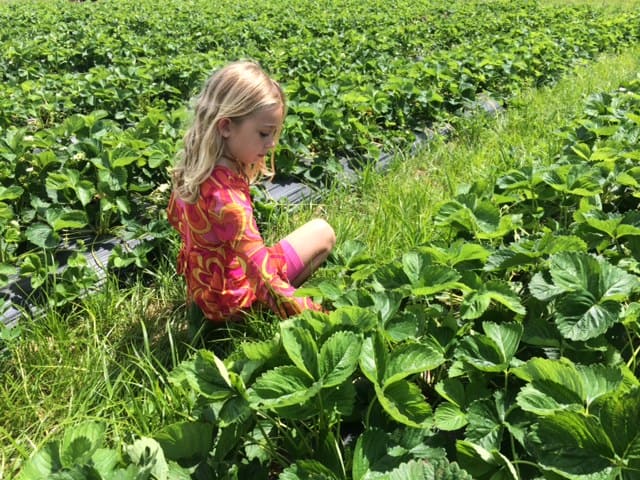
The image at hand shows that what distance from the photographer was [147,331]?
248 cm

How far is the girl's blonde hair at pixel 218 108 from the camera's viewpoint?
2.15 meters

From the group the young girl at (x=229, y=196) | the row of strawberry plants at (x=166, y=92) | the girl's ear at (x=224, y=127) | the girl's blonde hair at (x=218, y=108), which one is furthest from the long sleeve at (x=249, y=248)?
the row of strawberry plants at (x=166, y=92)

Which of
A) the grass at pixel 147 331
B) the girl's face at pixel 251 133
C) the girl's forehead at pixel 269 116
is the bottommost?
the grass at pixel 147 331

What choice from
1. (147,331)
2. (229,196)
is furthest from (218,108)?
(147,331)

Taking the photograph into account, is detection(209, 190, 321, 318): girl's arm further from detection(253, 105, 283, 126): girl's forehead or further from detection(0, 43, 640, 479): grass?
detection(253, 105, 283, 126): girl's forehead

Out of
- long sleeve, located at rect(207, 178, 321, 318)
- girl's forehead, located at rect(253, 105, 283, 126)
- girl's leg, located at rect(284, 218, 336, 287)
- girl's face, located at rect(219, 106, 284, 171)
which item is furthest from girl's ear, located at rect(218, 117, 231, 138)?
girl's leg, located at rect(284, 218, 336, 287)

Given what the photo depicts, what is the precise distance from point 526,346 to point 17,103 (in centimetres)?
418

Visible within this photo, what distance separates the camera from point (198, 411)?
1.37 meters

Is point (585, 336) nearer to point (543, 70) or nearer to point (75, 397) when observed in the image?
point (75, 397)

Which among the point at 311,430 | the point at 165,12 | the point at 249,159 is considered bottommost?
the point at 165,12

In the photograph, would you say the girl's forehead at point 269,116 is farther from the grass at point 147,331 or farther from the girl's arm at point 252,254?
the grass at point 147,331

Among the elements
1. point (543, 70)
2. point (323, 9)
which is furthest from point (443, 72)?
point (323, 9)

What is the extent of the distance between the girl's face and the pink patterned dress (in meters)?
0.10

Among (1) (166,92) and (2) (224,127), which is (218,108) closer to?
(2) (224,127)
